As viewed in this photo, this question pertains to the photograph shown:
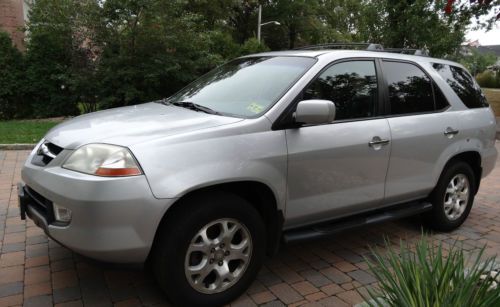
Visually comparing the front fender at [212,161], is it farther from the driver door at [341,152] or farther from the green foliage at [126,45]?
the green foliage at [126,45]

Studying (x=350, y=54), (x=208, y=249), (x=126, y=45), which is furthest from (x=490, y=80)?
(x=208, y=249)

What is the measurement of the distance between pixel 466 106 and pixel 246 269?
2.88 meters

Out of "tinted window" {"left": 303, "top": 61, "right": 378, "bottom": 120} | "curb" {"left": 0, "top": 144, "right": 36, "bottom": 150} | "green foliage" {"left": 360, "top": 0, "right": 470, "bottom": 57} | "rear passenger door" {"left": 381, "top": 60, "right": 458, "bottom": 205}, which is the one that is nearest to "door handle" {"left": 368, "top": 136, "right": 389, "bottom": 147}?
"rear passenger door" {"left": 381, "top": 60, "right": 458, "bottom": 205}

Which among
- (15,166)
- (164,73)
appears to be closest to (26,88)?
(164,73)

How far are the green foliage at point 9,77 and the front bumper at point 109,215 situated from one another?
11423mm

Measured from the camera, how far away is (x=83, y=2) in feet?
36.5

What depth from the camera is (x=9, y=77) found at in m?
12.5

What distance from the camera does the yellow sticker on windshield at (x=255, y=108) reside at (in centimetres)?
321

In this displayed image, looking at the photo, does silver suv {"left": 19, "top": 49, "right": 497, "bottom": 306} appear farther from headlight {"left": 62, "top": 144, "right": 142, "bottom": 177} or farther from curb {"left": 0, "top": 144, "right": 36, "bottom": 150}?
curb {"left": 0, "top": 144, "right": 36, "bottom": 150}

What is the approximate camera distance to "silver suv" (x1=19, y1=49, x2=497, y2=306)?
2621mm

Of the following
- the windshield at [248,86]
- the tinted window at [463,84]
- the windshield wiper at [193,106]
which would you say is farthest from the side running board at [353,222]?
the tinted window at [463,84]

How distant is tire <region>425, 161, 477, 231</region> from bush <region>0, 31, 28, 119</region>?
38.7ft

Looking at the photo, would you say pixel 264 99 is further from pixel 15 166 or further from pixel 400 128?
pixel 15 166

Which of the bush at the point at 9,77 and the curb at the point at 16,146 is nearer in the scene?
the curb at the point at 16,146
